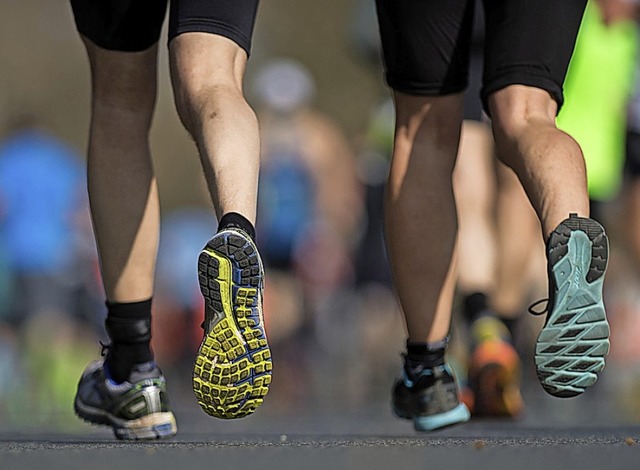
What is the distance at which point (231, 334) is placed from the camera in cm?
321

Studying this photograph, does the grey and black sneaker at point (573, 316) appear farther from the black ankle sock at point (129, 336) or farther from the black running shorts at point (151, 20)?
the black ankle sock at point (129, 336)

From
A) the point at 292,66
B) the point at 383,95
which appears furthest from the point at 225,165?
the point at 383,95

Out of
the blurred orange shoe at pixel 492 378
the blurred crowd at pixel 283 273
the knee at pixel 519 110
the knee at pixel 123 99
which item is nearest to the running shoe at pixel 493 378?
the blurred orange shoe at pixel 492 378

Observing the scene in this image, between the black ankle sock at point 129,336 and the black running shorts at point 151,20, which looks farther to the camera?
the black ankle sock at point 129,336

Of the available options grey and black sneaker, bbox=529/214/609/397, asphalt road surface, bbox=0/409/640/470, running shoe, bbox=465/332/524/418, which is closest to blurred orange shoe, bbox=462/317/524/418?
running shoe, bbox=465/332/524/418

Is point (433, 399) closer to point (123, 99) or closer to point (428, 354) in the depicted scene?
point (428, 354)

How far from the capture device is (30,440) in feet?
12.5

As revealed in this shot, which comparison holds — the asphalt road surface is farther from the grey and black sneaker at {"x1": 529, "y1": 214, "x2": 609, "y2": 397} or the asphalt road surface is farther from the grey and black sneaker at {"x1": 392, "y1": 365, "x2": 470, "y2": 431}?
the grey and black sneaker at {"x1": 392, "y1": 365, "x2": 470, "y2": 431}

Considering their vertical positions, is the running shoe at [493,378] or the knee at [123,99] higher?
the knee at [123,99]

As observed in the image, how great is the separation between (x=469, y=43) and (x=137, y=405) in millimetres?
1364

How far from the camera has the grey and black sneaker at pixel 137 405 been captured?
3934 mm

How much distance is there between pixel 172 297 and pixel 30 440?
6039 mm

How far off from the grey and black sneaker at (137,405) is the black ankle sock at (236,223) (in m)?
0.80

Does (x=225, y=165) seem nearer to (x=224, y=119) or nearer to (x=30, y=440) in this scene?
(x=224, y=119)
